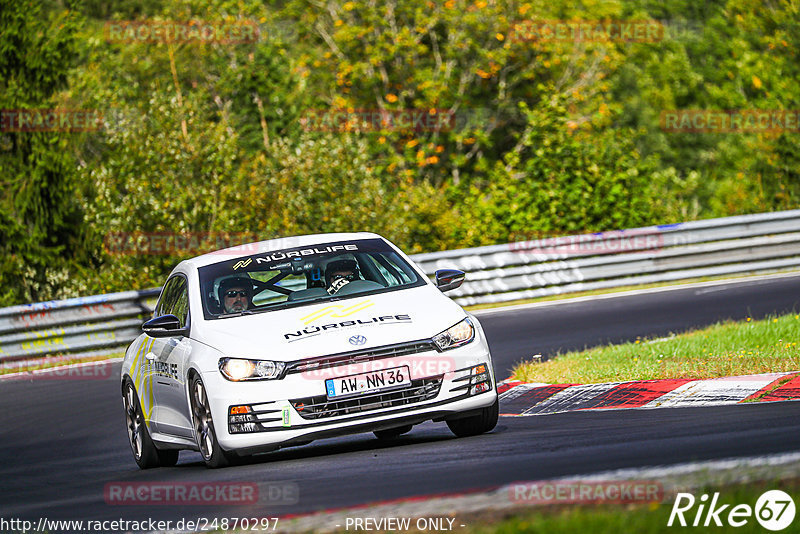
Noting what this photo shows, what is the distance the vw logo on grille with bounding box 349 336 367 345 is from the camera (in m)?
8.26

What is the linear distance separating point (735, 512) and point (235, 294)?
504 centimetres

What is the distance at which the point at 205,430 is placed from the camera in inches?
342

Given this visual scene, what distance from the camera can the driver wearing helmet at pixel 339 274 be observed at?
9508mm

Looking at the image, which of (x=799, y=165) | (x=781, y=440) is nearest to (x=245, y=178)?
(x=799, y=165)

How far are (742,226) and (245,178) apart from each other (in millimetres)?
9294

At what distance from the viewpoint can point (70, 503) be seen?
7.91m

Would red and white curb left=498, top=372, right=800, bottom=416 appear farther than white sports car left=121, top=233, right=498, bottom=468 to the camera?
Yes
